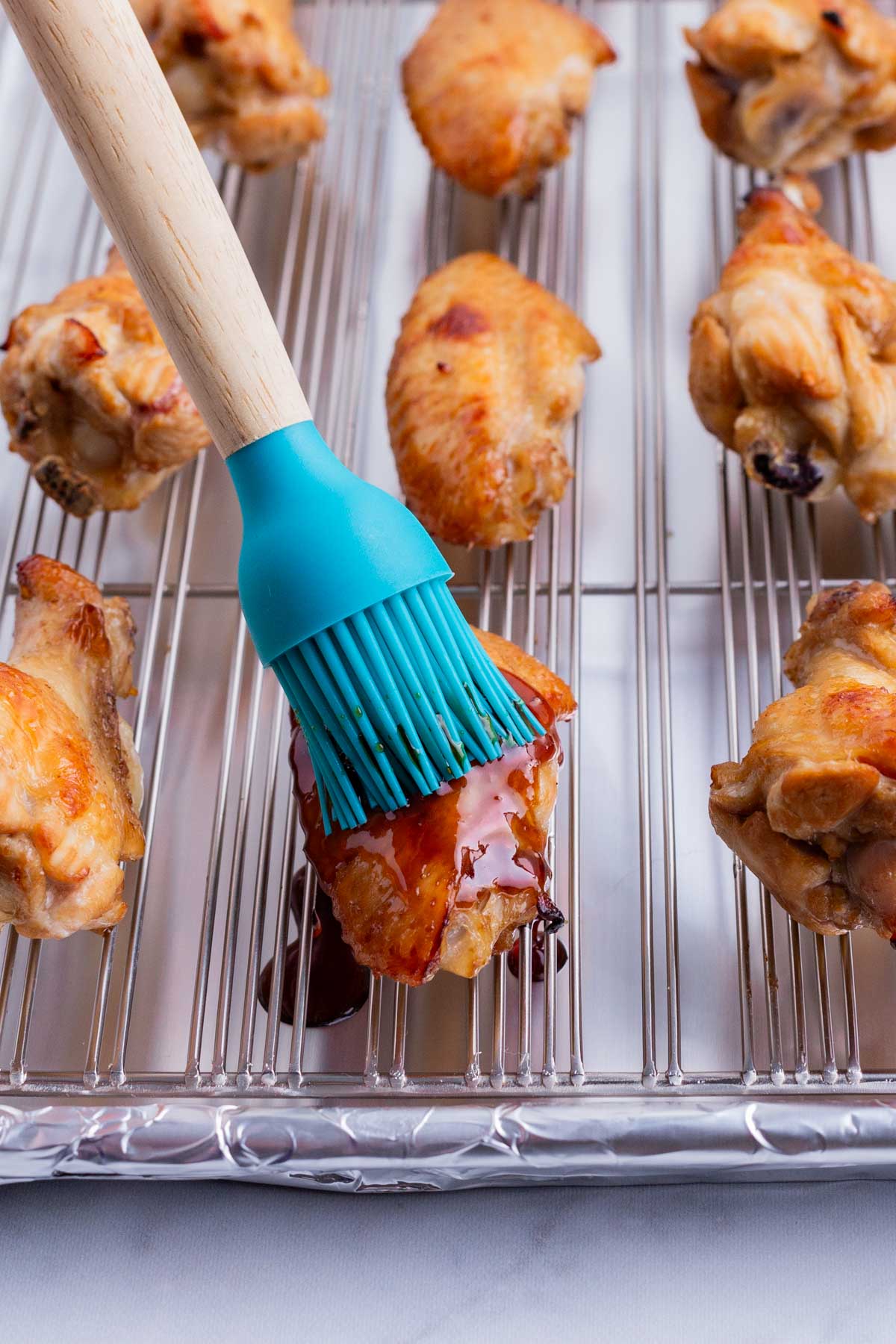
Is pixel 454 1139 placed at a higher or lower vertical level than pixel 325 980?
lower

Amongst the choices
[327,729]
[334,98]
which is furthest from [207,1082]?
[334,98]

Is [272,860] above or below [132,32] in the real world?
below

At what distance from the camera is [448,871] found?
1.37m

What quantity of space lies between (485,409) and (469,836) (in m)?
0.61

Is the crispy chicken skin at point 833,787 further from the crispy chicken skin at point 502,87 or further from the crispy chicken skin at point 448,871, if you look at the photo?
the crispy chicken skin at point 502,87

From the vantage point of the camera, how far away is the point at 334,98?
234 cm

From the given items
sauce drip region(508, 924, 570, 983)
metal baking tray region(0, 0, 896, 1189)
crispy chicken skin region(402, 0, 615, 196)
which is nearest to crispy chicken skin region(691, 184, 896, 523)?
metal baking tray region(0, 0, 896, 1189)

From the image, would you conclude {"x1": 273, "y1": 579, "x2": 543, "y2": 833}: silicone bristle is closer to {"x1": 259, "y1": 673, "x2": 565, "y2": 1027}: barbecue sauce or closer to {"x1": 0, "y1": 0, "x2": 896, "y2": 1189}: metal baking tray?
{"x1": 259, "y1": 673, "x2": 565, "y2": 1027}: barbecue sauce

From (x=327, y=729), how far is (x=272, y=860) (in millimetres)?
374

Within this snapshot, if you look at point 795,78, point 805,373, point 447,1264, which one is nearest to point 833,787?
point 805,373

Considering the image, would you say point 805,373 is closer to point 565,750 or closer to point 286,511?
point 565,750

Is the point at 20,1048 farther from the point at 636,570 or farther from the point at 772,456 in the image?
the point at 772,456

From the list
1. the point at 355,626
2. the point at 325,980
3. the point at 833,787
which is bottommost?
the point at 325,980

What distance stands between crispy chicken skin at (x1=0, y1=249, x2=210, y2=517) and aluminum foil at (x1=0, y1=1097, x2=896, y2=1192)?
858mm
